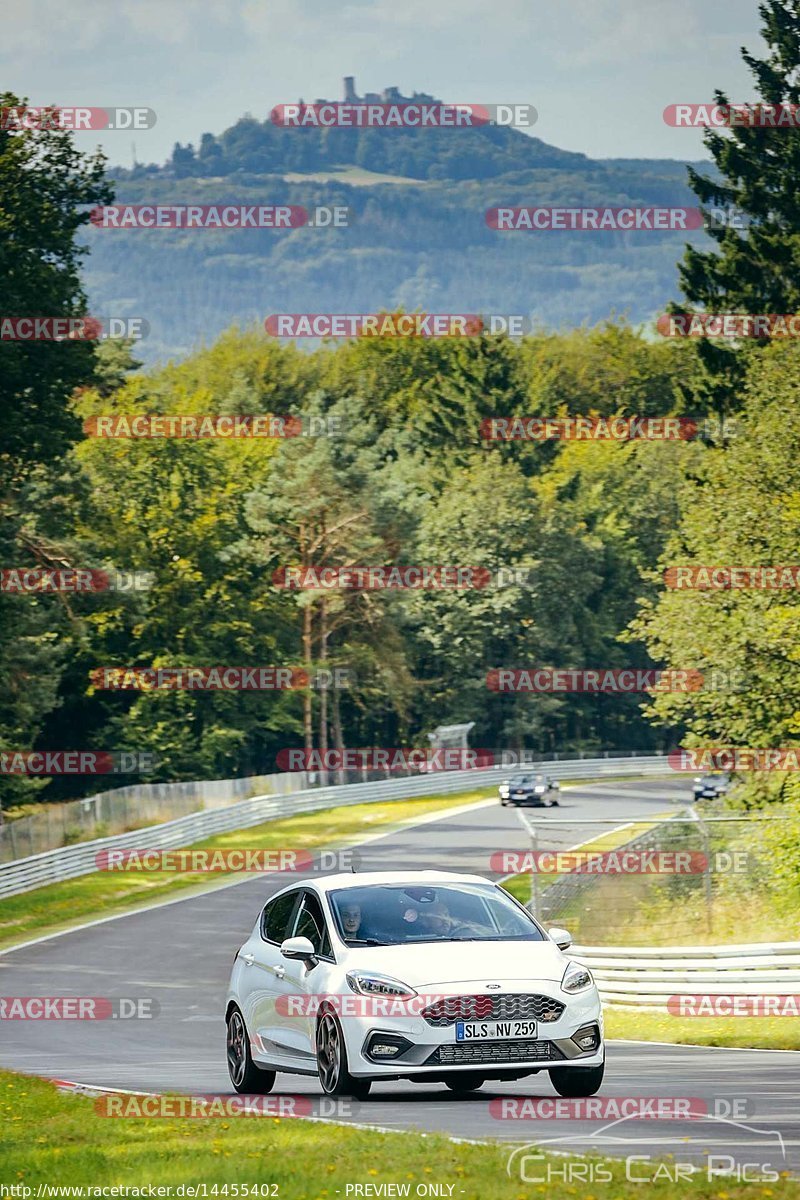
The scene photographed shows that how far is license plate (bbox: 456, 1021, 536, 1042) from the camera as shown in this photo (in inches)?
519

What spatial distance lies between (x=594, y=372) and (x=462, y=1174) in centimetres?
11408

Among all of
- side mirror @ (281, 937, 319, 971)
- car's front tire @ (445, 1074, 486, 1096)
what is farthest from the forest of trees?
A: side mirror @ (281, 937, 319, 971)

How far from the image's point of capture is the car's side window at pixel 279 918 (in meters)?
15.3

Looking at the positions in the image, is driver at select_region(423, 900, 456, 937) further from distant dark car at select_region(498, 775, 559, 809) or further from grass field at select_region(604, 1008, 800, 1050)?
distant dark car at select_region(498, 775, 559, 809)

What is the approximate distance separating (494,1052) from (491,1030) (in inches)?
5.7

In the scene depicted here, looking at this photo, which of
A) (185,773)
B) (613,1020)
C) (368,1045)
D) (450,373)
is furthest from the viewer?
(450,373)

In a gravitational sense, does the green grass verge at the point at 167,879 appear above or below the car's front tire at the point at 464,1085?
below

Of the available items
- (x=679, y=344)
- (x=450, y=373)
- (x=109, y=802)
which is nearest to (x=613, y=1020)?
(x=109, y=802)

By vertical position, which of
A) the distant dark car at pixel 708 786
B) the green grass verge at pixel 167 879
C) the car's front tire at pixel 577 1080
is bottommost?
the distant dark car at pixel 708 786

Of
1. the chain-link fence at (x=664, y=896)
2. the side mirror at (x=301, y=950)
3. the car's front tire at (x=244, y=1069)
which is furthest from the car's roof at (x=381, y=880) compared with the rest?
the chain-link fence at (x=664, y=896)

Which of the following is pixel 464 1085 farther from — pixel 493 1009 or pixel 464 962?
pixel 493 1009

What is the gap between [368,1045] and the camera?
1324 centimetres

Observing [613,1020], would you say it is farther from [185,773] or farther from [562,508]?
[562,508]

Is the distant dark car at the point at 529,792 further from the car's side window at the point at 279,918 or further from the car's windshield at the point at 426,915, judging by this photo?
the car's windshield at the point at 426,915
